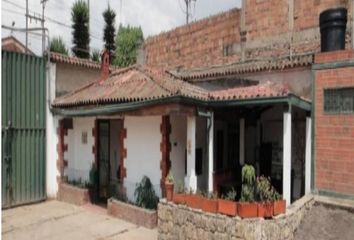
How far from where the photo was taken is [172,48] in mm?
16234

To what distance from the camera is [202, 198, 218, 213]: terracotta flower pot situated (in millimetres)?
6848

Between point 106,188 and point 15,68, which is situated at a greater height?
point 15,68

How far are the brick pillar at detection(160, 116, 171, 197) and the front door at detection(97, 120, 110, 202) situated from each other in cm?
320

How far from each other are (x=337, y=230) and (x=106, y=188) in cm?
763

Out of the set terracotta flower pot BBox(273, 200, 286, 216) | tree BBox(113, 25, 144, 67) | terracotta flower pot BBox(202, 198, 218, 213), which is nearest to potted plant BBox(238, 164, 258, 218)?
terracotta flower pot BBox(273, 200, 286, 216)

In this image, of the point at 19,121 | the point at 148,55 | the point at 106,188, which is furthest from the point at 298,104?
the point at 148,55

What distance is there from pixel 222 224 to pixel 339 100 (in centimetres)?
396

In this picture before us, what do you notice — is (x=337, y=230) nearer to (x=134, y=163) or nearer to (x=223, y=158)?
(x=223, y=158)

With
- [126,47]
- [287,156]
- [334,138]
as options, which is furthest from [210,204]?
[126,47]

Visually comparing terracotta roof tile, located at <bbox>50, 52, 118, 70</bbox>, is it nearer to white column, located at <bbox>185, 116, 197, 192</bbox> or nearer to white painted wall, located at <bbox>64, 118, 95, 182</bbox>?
white painted wall, located at <bbox>64, 118, 95, 182</bbox>

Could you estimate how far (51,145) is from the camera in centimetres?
1203

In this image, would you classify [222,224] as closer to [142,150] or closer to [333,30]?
[142,150]

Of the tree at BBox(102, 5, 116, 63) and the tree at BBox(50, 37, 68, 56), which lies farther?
the tree at BBox(102, 5, 116, 63)

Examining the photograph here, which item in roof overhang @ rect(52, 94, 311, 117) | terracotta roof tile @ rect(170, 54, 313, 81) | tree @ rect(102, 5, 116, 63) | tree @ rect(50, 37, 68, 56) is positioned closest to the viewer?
roof overhang @ rect(52, 94, 311, 117)
